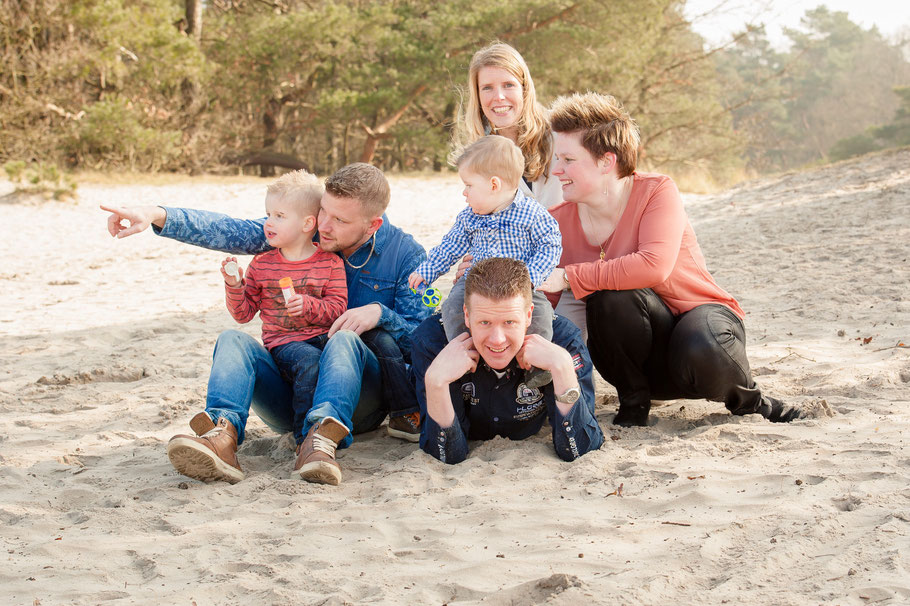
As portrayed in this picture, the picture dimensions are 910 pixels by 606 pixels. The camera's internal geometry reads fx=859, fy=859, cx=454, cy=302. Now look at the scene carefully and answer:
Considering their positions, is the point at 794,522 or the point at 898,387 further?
the point at 898,387

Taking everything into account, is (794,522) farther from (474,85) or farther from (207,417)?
(474,85)

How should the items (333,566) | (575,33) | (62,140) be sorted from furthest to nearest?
(575,33)
(62,140)
(333,566)

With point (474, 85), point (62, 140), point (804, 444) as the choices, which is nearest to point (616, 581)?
point (804, 444)

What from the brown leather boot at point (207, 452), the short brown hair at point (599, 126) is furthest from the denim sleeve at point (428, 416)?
the short brown hair at point (599, 126)

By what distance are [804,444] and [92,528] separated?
8.05 feet

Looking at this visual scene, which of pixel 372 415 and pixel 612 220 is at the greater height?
pixel 612 220

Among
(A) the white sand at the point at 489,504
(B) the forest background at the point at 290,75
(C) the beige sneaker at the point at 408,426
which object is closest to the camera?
(A) the white sand at the point at 489,504

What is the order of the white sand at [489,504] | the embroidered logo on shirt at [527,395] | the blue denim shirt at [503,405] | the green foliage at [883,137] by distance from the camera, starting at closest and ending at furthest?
the white sand at [489,504], the blue denim shirt at [503,405], the embroidered logo on shirt at [527,395], the green foliage at [883,137]

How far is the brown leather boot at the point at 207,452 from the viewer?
9.61ft

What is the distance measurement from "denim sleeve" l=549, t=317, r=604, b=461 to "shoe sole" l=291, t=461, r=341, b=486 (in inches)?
31.8

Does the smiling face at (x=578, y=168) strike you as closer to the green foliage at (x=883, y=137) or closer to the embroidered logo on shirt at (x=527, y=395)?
the embroidered logo on shirt at (x=527, y=395)

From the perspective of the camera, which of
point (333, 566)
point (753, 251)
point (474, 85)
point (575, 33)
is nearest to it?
point (333, 566)

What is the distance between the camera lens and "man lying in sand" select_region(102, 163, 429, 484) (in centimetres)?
320

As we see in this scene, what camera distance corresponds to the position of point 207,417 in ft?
10.1
